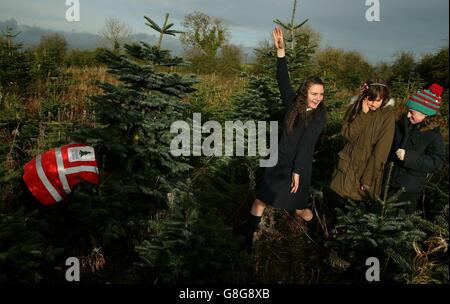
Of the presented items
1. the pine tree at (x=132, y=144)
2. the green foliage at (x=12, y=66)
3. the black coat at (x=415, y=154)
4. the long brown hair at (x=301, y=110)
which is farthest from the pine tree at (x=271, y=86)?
the green foliage at (x=12, y=66)

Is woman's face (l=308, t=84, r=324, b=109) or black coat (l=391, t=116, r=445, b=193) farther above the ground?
woman's face (l=308, t=84, r=324, b=109)

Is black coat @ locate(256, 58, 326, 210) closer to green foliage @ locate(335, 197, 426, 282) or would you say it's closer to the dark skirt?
the dark skirt

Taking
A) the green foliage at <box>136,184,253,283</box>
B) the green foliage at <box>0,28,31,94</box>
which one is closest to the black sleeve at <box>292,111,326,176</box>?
the green foliage at <box>136,184,253,283</box>

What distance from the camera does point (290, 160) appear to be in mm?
3293

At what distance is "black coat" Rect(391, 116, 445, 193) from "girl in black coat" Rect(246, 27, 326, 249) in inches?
29.4

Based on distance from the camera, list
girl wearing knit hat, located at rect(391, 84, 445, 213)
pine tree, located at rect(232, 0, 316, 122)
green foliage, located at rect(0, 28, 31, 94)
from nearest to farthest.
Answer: girl wearing knit hat, located at rect(391, 84, 445, 213)
pine tree, located at rect(232, 0, 316, 122)
green foliage, located at rect(0, 28, 31, 94)

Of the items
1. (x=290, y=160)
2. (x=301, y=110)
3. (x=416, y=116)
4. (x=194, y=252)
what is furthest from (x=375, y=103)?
(x=194, y=252)

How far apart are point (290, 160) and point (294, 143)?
0.17 meters

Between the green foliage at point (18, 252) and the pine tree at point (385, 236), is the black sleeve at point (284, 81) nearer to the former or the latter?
the pine tree at point (385, 236)

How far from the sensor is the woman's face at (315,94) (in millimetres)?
3055

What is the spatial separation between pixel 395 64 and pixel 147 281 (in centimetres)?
1569

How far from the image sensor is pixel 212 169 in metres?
4.77

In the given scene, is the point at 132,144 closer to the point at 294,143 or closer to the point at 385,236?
the point at 294,143

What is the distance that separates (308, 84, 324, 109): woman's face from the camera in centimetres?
305
